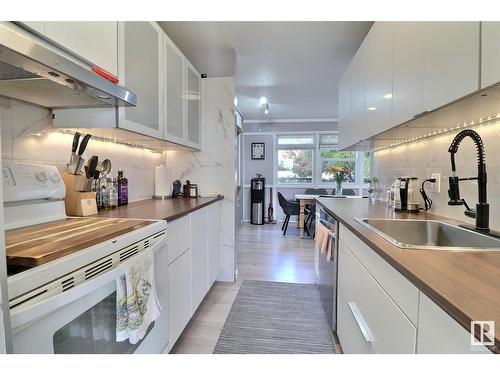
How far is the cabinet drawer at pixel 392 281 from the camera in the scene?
724mm

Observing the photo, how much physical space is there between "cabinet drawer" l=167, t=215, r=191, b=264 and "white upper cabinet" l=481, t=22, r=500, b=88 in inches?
58.8

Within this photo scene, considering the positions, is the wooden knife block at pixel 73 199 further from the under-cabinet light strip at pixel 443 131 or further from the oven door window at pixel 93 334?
the under-cabinet light strip at pixel 443 131

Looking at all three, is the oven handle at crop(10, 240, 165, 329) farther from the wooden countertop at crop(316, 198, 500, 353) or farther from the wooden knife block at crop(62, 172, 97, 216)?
the wooden countertop at crop(316, 198, 500, 353)

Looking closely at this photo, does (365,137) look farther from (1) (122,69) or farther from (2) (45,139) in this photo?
(2) (45,139)

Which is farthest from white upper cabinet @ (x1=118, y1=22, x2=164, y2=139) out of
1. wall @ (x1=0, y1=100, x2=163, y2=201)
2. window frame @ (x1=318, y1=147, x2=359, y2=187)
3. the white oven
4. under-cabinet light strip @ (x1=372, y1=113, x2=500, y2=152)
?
window frame @ (x1=318, y1=147, x2=359, y2=187)

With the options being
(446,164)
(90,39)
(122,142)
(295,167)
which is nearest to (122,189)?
(122,142)

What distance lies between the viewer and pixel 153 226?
127 cm

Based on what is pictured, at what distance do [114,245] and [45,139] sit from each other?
0.85 metres

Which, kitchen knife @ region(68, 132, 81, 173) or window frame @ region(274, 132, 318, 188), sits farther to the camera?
window frame @ region(274, 132, 318, 188)

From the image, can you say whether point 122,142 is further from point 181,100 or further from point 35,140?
point 35,140

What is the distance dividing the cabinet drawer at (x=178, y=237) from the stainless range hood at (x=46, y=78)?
72 cm

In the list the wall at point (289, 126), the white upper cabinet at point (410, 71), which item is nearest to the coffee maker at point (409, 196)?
the white upper cabinet at point (410, 71)

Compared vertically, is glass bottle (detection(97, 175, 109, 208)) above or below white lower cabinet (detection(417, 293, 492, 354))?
above
